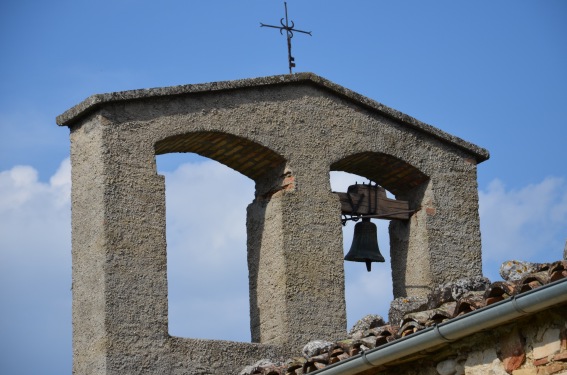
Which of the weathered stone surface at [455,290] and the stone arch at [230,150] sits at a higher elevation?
the stone arch at [230,150]

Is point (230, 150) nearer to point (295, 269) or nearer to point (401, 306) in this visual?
point (295, 269)

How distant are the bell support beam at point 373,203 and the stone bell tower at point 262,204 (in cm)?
Answer: 11

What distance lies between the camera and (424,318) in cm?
833

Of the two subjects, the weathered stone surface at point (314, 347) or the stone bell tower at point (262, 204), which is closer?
the weathered stone surface at point (314, 347)

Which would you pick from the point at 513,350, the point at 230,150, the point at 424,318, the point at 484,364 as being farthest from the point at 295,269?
the point at 513,350

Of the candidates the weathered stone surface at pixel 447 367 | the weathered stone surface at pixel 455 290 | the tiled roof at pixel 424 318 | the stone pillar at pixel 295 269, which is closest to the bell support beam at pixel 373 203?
the stone pillar at pixel 295 269

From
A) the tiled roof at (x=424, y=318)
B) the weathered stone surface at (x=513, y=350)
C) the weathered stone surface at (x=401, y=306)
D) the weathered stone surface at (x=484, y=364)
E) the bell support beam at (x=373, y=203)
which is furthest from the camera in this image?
the bell support beam at (x=373, y=203)

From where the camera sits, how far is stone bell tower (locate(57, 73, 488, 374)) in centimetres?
1011

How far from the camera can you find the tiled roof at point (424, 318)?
295 inches

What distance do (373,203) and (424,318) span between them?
325 centimetres

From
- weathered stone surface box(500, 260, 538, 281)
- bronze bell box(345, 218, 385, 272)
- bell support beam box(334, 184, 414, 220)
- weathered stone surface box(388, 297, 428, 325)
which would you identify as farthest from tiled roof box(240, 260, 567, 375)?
bell support beam box(334, 184, 414, 220)

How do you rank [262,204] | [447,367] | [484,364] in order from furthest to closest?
[262,204], [447,367], [484,364]

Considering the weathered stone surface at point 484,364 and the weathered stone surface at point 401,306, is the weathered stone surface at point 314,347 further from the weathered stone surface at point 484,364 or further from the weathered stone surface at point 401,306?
the weathered stone surface at point 484,364

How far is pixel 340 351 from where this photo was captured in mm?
8531
